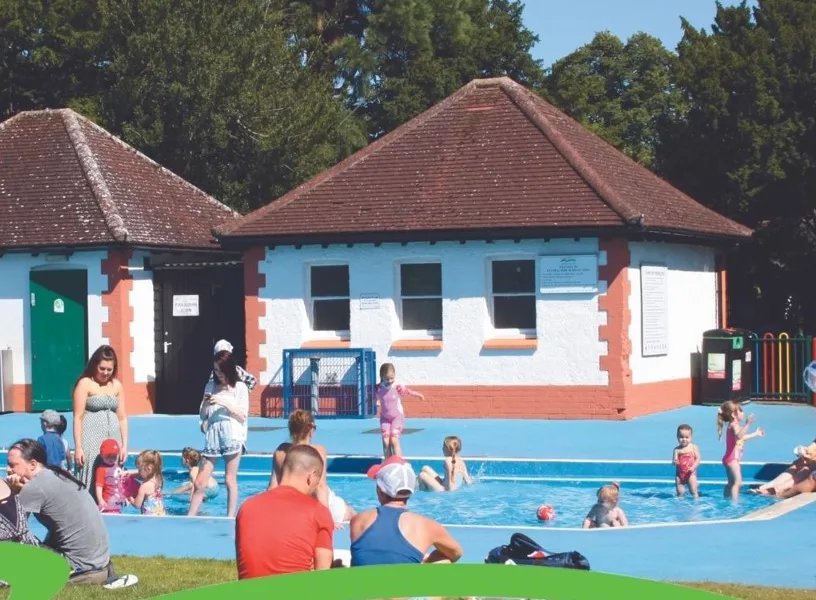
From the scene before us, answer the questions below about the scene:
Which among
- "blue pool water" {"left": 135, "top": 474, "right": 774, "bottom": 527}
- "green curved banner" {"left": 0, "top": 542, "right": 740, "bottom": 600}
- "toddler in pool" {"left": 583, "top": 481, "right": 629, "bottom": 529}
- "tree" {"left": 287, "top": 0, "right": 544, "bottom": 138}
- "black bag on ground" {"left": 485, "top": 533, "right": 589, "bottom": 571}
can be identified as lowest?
"blue pool water" {"left": 135, "top": 474, "right": 774, "bottom": 527}

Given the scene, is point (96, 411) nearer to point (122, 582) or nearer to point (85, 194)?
point (122, 582)

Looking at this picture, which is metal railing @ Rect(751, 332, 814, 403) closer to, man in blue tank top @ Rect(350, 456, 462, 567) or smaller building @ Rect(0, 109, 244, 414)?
smaller building @ Rect(0, 109, 244, 414)

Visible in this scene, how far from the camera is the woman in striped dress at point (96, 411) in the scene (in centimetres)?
1299

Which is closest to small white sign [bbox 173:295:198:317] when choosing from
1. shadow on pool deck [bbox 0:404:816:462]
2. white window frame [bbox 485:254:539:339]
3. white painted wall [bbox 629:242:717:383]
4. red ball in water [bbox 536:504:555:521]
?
shadow on pool deck [bbox 0:404:816:462]

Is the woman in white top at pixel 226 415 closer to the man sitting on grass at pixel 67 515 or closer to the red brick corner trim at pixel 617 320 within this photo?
the man sitting on grass at pixel 67 515

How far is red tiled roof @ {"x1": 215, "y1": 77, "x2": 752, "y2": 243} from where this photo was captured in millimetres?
23281

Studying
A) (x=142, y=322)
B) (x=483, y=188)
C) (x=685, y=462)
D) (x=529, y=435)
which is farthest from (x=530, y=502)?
(x=142, y=322)

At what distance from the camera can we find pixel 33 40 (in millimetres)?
36562

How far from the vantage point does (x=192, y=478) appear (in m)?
15.6

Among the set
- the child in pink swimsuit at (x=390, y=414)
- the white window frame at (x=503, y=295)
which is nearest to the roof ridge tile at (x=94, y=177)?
the white window frame at (x=503, y=295)

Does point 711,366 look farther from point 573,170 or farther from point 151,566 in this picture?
point 151,566

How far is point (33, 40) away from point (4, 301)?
13.3 meters

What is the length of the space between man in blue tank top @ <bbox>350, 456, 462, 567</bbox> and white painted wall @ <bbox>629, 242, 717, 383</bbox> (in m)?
15.4

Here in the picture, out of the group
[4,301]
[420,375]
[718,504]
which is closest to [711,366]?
[420,375]
